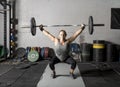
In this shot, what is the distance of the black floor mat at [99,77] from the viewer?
3.95 metres

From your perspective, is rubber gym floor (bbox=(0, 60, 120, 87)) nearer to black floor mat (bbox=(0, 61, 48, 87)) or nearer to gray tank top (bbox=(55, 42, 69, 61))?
black floor mat (bbox=(0, 61, 48, 87))

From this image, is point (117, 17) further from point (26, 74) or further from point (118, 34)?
point (26, 74)

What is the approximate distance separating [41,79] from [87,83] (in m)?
0.95

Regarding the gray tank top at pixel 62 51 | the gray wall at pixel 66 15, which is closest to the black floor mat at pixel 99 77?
the gray tank top at pixel 62 51

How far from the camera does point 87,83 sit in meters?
3.98

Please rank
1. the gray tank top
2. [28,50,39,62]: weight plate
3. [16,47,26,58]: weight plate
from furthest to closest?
[16,47,26,58]: weight plate
[28,50,39,62]: weight plate
the gray tank top

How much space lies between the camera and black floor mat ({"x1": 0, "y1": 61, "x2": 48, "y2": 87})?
3.88 meters

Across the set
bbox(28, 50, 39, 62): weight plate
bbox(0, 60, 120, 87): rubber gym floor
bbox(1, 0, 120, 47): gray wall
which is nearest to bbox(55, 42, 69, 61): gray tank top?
bbox(0, 60, 120, 87): rubber gym floor

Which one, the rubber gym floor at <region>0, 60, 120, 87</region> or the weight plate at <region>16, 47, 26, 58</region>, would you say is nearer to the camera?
the rubber gym floor at <region>0, 60, 120, 87</region>

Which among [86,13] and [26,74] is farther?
[86,13]

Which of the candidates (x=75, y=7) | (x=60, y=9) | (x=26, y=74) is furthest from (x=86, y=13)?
(x=26, y=74)

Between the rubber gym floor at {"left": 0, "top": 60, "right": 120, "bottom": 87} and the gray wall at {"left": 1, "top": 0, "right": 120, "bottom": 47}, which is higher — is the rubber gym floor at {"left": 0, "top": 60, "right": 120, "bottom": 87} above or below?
below

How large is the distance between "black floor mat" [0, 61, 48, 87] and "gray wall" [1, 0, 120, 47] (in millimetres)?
1977

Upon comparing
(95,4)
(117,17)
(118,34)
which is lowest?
(118,34)
